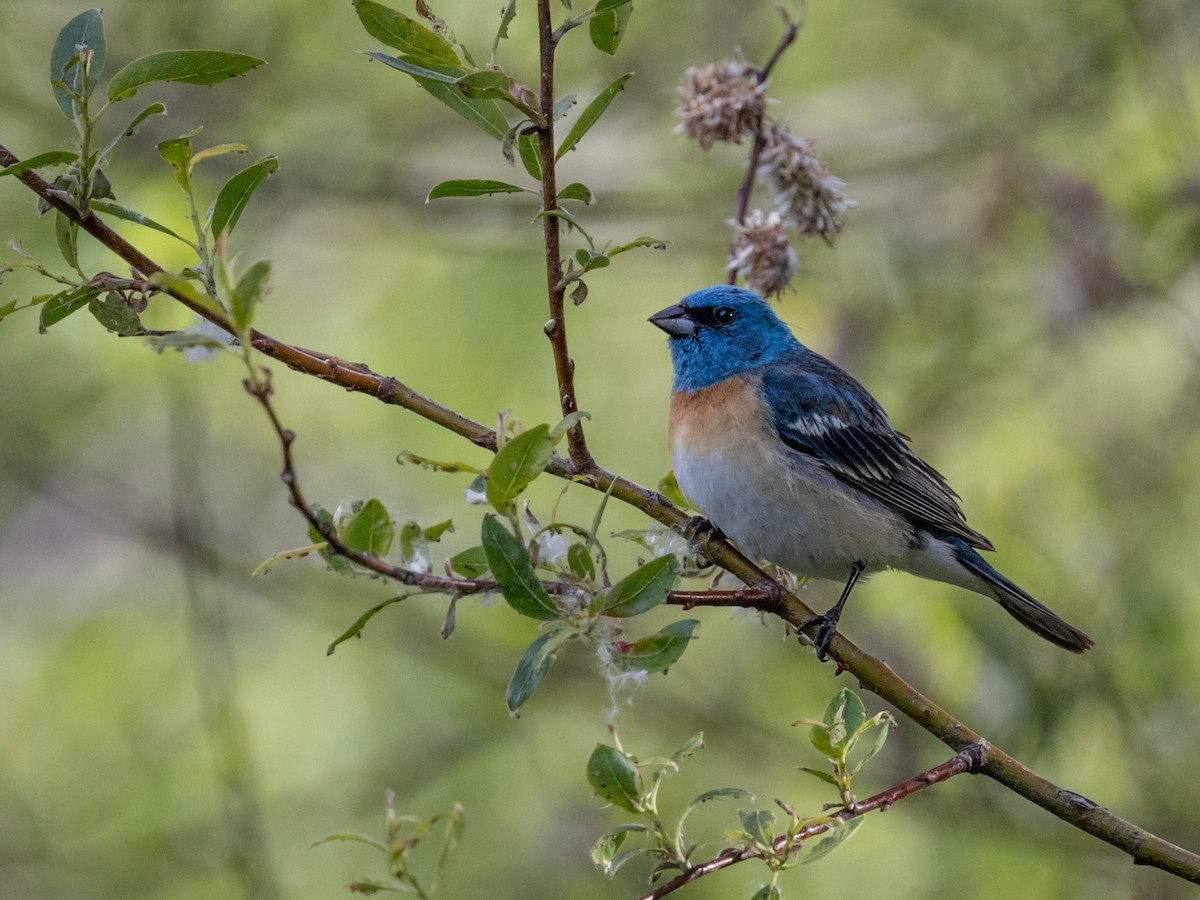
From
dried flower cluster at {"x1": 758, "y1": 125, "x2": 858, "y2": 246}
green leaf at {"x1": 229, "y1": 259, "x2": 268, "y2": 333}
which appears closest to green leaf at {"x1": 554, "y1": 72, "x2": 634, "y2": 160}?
green leaf at {"x1": 229, "y1": 259, "x2": 268, "y2": 333}

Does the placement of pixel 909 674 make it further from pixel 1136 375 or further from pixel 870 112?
pixel 870 112

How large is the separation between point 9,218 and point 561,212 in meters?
5.93

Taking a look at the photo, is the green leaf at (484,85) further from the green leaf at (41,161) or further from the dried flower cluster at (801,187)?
the dried flower cluster at (801,187)

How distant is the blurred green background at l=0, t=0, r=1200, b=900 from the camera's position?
6129mm

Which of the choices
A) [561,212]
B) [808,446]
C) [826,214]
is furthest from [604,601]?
[808,446]

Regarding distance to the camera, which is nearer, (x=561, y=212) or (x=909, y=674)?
(x=561, y=212)

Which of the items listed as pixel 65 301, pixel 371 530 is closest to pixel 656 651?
pixel 371 530

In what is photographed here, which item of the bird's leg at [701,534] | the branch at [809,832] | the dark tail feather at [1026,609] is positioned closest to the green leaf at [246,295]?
the branch at [809,832]

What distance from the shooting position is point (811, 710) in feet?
21.4

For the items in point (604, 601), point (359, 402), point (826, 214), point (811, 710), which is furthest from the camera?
point (359, 402)

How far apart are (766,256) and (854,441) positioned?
1381 mm

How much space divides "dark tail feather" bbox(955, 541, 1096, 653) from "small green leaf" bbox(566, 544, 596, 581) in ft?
9.38

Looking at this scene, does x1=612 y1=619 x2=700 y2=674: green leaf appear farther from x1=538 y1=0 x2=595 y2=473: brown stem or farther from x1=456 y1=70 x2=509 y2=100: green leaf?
x1=456 y1=70 x2=509 y2=100: green leaf

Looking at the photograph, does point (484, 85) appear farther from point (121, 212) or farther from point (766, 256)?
point (766, 256)
